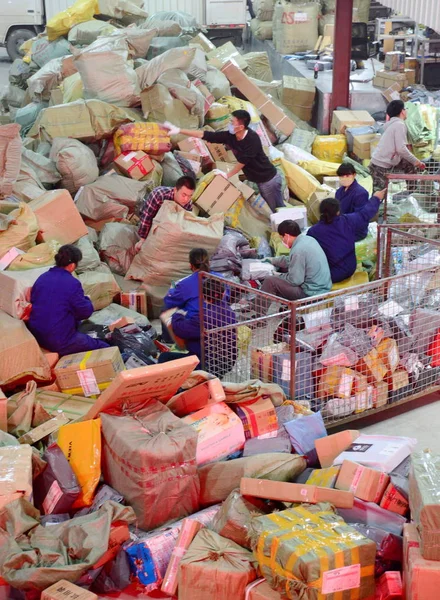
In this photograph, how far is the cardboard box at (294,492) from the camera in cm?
434

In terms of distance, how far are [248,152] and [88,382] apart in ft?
12.0

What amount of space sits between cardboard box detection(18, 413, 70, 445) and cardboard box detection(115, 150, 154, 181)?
3.76m

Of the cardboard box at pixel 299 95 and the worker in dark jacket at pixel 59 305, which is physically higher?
the cardboard box at pixel 299 95

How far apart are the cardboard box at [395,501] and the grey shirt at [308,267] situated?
8.39 ft

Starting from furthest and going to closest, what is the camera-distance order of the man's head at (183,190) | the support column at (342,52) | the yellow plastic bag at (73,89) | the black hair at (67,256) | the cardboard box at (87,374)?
A: the support column at (342,52)
the yellow plastic bag at (73,89)
the man's head at (183,190)
the black hair at (67,256)
the cardboard box at (87,374)

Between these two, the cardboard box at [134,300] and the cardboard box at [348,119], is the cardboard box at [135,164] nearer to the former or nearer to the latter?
the cardboard box at [134,300]

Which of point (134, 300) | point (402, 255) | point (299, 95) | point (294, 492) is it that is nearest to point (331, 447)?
point (294, 492)

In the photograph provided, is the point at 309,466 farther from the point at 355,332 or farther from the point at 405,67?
the point at 405,67

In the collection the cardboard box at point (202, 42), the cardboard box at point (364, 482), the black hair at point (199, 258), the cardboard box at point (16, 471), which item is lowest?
the cardboard box at point (364, 482)

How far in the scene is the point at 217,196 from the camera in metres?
8.48

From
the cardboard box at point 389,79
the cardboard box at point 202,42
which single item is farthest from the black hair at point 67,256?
the cardboard box at point 389,79

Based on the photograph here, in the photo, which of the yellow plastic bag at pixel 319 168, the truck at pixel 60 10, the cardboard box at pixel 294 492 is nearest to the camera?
the cardboard box at pixel 294 492

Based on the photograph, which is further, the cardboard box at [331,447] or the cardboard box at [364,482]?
the cardboard box at [331,447]

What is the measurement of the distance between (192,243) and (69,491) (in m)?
3.40
